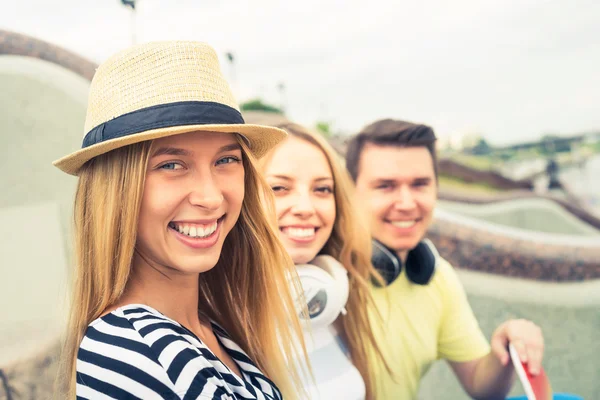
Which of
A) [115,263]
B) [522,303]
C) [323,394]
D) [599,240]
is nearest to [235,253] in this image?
[115,263]

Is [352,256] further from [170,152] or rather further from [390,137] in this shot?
[170,152]

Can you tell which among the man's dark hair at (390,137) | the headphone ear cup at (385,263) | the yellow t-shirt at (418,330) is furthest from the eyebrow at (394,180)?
the yellow t-shirt at (418,330)

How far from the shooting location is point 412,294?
2279mm

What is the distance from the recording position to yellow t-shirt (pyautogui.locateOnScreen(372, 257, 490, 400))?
2.15 meters

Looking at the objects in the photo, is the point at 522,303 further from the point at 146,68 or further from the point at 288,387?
the point at 146,68

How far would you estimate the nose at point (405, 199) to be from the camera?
2.20 meters

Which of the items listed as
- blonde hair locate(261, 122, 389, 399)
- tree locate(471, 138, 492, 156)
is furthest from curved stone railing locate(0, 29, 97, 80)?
tree locate(471, 138, 492, 156)

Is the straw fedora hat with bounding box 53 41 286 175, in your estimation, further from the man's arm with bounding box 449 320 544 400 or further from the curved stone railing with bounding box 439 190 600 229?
the curved stone railing with bounding box 439 190 600 229

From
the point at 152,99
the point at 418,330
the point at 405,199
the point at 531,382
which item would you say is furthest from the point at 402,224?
the point at 152,99

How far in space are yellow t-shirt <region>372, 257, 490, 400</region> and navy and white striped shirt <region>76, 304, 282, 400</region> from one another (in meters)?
1.27

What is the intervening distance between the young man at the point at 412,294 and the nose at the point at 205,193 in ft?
4.09

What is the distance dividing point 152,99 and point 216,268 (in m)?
0.58

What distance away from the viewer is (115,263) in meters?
1.09

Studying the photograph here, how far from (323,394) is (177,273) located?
787 mm
